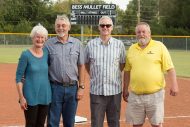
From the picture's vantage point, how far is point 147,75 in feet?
21.9

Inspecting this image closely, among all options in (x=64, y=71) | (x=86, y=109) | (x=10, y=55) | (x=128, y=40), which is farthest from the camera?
(x=128, y=40)

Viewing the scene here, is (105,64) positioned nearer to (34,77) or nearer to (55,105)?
(55,105)

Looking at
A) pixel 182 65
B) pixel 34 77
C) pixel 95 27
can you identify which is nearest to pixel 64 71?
pixel 34 77

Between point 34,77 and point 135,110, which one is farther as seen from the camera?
point 135,110

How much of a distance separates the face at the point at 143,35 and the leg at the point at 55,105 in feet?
4.51

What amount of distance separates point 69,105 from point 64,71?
0.55 m

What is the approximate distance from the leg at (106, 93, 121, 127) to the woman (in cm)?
103

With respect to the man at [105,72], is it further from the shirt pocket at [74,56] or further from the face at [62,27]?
the face at [62,27]

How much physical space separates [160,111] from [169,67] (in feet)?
2.26

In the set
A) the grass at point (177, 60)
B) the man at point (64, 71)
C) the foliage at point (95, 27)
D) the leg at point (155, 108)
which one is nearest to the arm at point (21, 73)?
the man at point (64, 71)

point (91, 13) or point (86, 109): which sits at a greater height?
point (91, 13)

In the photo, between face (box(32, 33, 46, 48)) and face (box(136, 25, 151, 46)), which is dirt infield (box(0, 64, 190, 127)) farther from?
face (box(32, 33, 46, 48))

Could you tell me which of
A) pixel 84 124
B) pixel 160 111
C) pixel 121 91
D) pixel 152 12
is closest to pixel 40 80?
pixel 121 91

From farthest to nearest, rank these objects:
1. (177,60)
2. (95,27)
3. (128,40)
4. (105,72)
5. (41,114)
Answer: (95,27) → (128,40) → (177,60) → (105,72) → (41,114)
